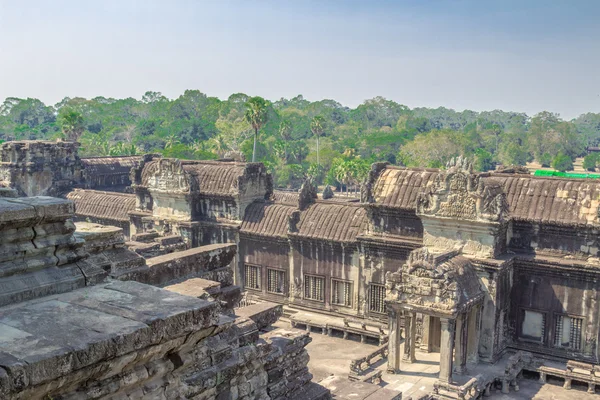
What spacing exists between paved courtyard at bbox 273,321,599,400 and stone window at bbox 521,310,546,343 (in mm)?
1375

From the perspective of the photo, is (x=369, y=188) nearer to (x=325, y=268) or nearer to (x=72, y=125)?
(x=325, y=268)

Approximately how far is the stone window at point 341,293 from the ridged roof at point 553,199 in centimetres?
645

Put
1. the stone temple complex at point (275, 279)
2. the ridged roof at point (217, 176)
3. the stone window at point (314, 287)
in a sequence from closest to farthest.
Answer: the stone temple complex at point (275, 279), the stone window at point (314, 287), the ridged roof at point (217, 176)

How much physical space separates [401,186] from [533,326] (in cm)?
628

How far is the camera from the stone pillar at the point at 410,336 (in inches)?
807

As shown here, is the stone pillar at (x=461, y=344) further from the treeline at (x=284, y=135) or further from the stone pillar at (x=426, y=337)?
the treeline at (x=284, y=135)

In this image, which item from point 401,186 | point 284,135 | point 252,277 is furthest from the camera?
point 284,135

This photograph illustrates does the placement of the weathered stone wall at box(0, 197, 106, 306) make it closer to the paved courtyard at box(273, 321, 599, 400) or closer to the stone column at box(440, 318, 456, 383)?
the paved courtyard at box(273, 321, 599, 400)

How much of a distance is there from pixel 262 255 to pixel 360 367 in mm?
7614

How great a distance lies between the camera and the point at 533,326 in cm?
2072

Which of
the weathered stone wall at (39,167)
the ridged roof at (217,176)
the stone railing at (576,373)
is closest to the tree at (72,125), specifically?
the weathered stone wall at (39,167)

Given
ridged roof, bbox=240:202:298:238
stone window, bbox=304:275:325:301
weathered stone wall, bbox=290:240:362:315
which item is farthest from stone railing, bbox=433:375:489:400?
ridged roof, bbox=240:202:298:238

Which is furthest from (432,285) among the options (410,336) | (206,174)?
(206,174)

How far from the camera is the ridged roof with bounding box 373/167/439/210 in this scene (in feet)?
74.1
